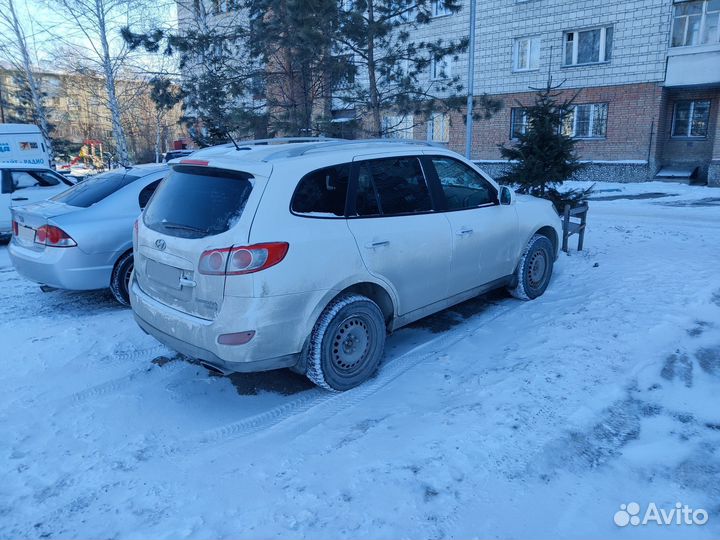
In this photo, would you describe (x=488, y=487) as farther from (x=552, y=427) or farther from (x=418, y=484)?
(x=552, y=427)

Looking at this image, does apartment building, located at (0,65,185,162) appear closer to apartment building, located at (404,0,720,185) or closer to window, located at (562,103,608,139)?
apartment building, located at (404,0,720,185)

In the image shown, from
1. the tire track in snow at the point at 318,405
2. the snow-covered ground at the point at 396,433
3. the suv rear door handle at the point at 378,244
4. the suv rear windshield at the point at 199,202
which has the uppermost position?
the suv rear windshield at the point at 199,202

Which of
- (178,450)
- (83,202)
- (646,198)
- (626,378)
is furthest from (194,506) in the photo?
(646,198)

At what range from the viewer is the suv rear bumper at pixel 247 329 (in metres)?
3.48

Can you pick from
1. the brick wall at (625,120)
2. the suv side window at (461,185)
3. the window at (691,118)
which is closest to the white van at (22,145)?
the brick wall at (625,120)

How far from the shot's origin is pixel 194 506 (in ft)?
9.25

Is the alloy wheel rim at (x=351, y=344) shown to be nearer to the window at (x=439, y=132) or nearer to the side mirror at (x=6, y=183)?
the side mirror at (x=6, y=183)

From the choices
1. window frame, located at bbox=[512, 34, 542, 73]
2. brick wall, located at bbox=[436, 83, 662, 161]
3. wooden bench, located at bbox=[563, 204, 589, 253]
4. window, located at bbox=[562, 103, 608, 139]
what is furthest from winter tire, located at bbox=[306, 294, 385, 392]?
window frame, located at bbox=[512, 34, 542, 73]

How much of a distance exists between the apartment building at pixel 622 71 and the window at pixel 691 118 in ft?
0.12

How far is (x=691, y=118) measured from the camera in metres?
20.8

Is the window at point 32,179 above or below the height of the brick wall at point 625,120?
below

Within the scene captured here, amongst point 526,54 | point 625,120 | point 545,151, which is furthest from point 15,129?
point 625,120

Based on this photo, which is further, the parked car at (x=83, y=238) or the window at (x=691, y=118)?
the window at (x=691, y=118)

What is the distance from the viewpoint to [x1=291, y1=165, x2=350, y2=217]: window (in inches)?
149
